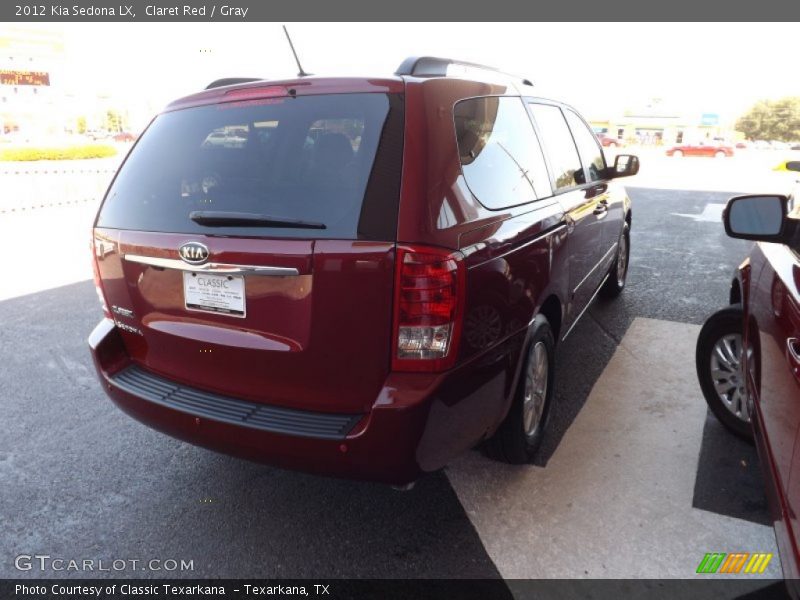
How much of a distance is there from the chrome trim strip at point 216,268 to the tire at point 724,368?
2505mm

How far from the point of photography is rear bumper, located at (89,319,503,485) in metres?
2.03

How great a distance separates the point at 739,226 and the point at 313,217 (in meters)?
1.60

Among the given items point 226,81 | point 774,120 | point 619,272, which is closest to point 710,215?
point 619,272

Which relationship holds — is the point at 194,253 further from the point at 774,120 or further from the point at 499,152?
the point at 774,120

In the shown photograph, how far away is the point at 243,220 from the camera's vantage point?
2.15 m

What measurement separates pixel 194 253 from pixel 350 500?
1.37m

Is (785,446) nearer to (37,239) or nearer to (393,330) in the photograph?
(393,330)

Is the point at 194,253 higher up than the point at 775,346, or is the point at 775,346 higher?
the point at 194,253

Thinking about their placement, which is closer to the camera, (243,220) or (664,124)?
(243,220)

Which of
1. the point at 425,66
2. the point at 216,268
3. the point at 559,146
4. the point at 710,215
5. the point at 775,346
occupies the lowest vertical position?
the point at 710,215

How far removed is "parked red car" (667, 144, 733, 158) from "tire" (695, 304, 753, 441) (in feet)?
141

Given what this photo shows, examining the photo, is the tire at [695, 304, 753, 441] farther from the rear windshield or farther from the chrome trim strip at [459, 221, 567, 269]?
the rear windshield

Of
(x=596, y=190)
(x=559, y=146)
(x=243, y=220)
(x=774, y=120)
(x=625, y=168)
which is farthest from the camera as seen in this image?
(x=774, y=120)

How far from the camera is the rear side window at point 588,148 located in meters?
4.16
